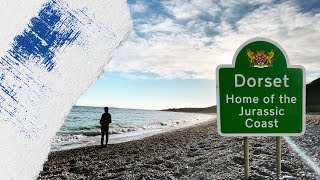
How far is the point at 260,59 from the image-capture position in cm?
349

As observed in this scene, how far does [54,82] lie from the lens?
1.06 metres

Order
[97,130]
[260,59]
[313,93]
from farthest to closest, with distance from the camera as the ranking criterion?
[313,93] → [97,130] → [260,59]

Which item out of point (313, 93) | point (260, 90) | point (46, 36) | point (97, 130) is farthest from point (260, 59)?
point (313, 93)

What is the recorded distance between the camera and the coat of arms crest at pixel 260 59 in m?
3.45

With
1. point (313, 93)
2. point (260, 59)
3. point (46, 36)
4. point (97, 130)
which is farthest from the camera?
point (313, 93)

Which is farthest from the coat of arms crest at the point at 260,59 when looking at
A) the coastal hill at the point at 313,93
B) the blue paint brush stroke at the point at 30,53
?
the coastal hill at the point at 313,93

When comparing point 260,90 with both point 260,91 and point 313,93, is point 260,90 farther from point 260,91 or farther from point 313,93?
point 313,93

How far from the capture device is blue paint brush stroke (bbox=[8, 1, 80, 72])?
1.04m

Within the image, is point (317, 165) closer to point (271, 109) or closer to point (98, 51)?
point (271, 109)

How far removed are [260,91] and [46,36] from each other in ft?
9.03

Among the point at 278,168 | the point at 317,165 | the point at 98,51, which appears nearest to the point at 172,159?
the point at 317,165
